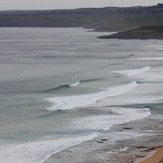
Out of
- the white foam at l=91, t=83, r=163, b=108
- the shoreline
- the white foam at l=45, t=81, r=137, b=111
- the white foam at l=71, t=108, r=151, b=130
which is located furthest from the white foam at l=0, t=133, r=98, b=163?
the white foam at l=91, t=83, r=163, b=108

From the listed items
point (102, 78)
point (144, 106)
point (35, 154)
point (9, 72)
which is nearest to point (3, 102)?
point (144, 106)

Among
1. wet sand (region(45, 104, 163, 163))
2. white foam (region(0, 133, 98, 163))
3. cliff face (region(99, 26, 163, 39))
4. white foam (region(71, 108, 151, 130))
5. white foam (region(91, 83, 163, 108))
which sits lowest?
cliff face (region(99, 26, 163, 39))

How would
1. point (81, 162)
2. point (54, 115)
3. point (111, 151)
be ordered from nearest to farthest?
1. point (81, 162)
2. point (111, 151)
3. point (54, 115)

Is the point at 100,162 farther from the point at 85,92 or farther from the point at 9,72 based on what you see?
the point at 9,72

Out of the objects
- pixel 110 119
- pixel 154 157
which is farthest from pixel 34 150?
pixel 110 119

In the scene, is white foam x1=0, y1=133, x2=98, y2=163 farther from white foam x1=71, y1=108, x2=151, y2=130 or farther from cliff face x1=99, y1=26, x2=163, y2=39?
cliff face x1=99, y1=26, x2=163, y2=39

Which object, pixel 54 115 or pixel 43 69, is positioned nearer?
pixel 54 115
